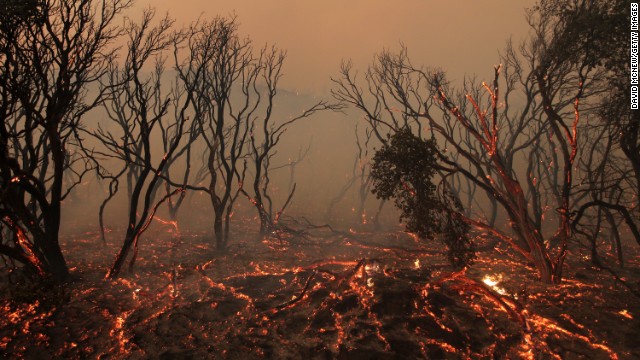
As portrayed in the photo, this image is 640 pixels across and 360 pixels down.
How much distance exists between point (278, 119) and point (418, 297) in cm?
6978

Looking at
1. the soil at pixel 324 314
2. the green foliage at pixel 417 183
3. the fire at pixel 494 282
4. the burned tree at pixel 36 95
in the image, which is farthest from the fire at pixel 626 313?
the burned tree at pixel 36 95

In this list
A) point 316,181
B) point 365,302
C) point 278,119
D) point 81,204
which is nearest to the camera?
point 365,302

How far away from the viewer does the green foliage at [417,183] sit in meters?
7.87

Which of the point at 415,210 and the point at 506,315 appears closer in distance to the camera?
the point at 506,315

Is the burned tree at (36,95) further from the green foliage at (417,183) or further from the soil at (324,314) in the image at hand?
the green foliage at (417,183)

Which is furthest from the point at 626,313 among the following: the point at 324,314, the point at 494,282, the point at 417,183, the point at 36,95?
the point at 36,95

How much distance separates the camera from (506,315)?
6582 millimetres

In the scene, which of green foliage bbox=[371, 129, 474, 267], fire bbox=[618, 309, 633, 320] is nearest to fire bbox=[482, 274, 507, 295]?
green foliage bbox=[371, 129, 474, 267]

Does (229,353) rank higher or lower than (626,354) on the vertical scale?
lower

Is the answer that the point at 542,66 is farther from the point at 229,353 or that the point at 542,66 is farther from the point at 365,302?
the point at 229,353

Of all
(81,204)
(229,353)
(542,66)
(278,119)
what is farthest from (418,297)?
(278,119)

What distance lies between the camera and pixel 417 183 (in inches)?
316

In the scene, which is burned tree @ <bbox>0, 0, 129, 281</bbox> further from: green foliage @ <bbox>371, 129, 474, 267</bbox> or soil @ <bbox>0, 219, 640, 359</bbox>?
green foliage @ <bbox>371, 129, 474, 267</bbox>

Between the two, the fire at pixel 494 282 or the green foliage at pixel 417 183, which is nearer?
the fire at pixel 494 282
